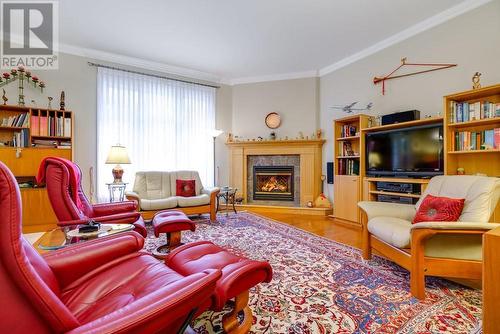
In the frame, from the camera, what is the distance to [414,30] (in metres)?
3.58

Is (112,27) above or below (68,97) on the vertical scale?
above

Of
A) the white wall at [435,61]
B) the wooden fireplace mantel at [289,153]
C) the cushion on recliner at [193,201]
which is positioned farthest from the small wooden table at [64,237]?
the white wall at [435,61]

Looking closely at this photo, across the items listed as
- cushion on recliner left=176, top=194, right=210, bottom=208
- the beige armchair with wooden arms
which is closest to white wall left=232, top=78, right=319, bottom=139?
cushion on recliner left=176, top=194, right=210, bottom=208

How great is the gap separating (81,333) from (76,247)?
86 centimetres

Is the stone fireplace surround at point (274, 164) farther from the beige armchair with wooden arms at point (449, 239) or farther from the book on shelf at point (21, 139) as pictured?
the book on shelf at point (21, 139)

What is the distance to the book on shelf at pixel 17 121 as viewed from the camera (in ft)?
11.9

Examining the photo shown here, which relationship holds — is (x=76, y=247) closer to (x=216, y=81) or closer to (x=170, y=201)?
(x=170, y=201)

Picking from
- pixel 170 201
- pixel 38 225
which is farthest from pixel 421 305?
pixel 38 225

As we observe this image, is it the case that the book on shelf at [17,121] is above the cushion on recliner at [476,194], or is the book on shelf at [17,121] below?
above

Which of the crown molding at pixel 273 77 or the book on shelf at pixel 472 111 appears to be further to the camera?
the crown molding at pixel 273 77

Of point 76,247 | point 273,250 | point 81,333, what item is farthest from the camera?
point 273,250

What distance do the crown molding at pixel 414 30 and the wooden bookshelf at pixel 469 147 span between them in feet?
3.77

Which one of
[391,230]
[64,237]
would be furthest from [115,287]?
[391,230]

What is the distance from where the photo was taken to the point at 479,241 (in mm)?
1825
